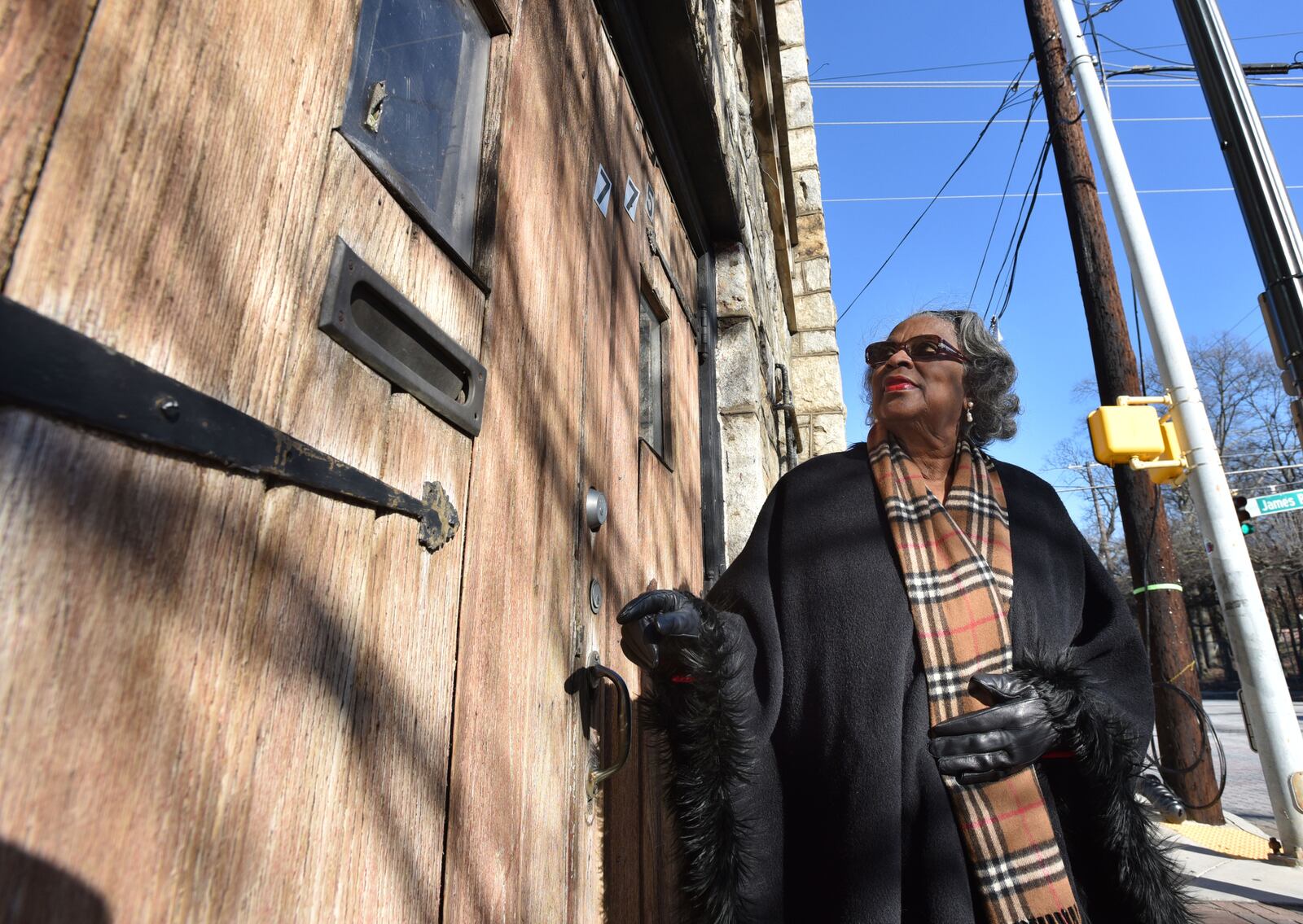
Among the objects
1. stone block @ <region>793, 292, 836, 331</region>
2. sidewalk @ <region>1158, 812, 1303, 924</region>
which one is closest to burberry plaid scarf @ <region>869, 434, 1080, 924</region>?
sidewalk @ <region>1158, 812, 1303, 924</region>

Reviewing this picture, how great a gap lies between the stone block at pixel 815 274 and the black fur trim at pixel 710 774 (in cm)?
680

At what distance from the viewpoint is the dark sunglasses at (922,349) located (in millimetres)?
1861

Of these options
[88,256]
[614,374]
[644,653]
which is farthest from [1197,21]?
[88,256]

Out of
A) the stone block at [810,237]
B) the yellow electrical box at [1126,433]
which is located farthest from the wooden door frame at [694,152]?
the stone block at [810,237]

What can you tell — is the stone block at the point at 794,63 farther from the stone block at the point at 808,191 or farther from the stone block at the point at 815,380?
the stone block at the point at 815,380

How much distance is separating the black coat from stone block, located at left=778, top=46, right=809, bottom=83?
7.49 m

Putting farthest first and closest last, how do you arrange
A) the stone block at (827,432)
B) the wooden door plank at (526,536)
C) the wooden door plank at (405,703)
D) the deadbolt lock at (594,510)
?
the stone block at (827,432), the deadbolt lock at (594,510), the wooden door plank at (526,536), the wooden door plank at (405,703)

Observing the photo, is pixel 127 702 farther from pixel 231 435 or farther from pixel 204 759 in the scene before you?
pixel 231 435

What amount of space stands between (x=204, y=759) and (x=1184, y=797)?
20.9 ft

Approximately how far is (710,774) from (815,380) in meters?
6.29

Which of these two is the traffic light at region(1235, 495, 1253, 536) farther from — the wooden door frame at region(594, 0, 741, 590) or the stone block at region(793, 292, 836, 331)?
the wooden door frame at region(594, 0, 741, 590)

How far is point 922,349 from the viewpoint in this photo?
188cm

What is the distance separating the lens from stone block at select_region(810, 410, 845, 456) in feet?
23.1

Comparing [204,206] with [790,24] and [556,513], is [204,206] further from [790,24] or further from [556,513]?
[790,24]
